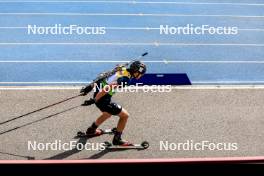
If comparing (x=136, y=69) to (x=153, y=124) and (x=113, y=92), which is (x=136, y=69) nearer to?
(x=113, y=92)

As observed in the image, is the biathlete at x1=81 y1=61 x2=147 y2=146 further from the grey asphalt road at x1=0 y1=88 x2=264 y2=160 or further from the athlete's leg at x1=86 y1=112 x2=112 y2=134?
the grey asphalt road at x1=0 y1=88 x2=264 y2=160

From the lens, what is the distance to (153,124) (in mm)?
9047

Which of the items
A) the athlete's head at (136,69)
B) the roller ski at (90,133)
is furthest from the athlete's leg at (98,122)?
the athlete's head at (136,69)

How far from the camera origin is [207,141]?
27.7 ft

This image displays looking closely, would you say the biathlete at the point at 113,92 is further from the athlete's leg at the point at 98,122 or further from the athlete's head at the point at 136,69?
the athlete's leg at the point at 98,122

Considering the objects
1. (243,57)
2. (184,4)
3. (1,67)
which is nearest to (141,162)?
(1,67)

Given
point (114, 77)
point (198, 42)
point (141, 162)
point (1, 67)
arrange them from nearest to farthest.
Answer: point (141, 162)
point (114, 77)
point (1, 67)
point (198, 42)

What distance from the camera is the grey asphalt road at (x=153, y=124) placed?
805 cm

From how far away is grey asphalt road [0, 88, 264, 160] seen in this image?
805 cm

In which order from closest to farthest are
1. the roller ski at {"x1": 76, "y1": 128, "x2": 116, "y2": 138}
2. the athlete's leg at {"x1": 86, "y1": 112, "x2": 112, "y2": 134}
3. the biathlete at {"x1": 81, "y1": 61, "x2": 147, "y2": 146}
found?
the biathlete at {"x1": 81, "y1": 61, "x2": 147, "y2": 146}
the athlete's leg at {"x1": 86, "y1": 112, "x2": 112, "y2": 134}
the roller ski at {"x1": 76, "y1": 128, "x2": 116, "y2": 138}

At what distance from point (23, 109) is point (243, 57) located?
676 cm

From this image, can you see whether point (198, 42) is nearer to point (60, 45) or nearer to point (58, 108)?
point (60, 45)

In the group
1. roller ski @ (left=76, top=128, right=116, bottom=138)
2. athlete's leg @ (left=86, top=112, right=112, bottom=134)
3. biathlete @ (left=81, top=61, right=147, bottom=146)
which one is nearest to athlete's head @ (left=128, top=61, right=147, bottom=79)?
biathlete @ (left=81, top=61, right=147, bottom=146)
